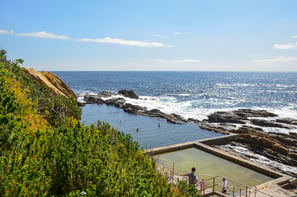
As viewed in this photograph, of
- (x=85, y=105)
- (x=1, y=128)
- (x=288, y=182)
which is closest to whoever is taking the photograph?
(x=1, y=128)

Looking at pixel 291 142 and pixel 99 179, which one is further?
pixel 291 142

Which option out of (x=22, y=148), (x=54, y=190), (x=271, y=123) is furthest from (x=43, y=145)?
(x=271, y=123)

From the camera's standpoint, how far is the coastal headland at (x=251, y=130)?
71.5 feet

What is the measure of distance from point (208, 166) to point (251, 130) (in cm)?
1591

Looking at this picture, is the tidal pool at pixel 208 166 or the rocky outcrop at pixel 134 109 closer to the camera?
the tidal pool at pixel 208 166

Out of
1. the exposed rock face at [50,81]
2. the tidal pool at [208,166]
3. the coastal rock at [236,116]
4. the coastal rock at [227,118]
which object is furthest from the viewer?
the coastal rock at [236,116]

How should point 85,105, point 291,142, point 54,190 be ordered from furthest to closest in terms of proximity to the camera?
point 85,105 < point 291,142 < point 54,190

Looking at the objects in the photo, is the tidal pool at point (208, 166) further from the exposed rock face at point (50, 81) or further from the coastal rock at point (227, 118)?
the coastal rock at point (227, 118)

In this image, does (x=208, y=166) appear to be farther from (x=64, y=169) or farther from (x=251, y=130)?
(x=251, y=130)

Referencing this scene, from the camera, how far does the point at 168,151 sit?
59.9ft

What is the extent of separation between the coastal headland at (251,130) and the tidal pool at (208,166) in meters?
4.65

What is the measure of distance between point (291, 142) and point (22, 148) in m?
26.8

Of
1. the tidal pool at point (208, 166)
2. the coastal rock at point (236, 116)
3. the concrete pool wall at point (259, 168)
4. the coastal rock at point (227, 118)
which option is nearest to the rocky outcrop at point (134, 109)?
the coastal rock at point (227, 118)

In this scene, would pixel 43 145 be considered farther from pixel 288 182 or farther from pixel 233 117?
pixel 233 117
